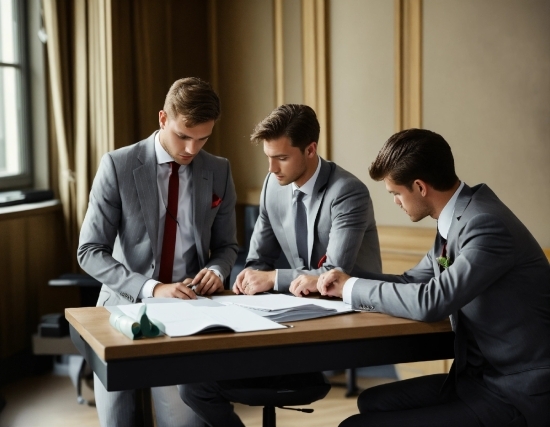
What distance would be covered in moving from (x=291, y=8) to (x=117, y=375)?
3.68 meters

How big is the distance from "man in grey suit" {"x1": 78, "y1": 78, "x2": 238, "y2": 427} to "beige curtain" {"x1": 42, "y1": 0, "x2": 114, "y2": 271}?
1864mm

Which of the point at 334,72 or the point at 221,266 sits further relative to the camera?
the point at 334,72

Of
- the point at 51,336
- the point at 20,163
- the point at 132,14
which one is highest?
the point at 132,14

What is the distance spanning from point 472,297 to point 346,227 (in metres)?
0.80

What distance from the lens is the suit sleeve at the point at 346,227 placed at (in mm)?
2884

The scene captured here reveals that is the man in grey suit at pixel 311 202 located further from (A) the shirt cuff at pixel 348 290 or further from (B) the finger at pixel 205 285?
(A) the shirt cuff at pixel 348 290

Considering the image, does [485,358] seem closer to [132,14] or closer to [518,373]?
[518,373]

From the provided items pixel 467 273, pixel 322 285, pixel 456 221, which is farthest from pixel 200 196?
pixel 467 273

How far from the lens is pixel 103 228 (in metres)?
2.92

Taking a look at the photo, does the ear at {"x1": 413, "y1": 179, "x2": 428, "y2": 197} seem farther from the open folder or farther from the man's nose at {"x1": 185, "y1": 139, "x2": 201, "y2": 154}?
the man's nose at {"x1": 185, "y1": 139, "x2": 201, "y2": 154}

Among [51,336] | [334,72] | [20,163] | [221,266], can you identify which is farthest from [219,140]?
[221,266]

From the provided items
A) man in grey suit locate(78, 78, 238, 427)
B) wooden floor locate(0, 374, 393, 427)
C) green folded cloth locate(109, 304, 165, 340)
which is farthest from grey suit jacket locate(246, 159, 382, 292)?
wooden floor locate(0, 374, 393, 427)

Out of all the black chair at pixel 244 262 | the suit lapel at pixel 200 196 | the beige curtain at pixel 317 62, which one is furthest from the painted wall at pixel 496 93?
the suit lapel at pixel 200 196

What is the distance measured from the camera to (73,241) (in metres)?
4.87
